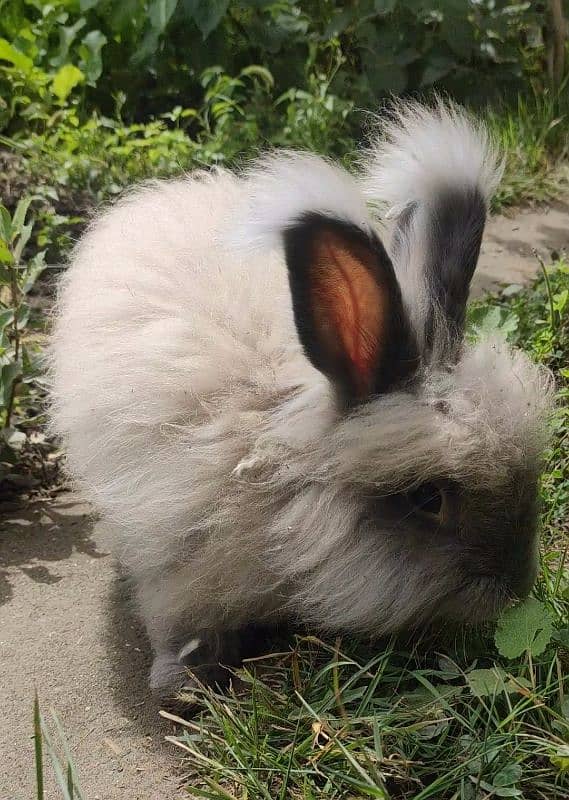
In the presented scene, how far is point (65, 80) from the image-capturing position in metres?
4.87

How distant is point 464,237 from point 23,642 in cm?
157

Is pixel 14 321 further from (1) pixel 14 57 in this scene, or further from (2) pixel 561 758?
(1) pixel 14 57

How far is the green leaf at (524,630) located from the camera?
6.38 feet

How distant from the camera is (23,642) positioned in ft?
8.14

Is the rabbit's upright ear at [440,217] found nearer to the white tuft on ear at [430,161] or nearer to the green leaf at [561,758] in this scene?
the white tuft on ear at [430,161]

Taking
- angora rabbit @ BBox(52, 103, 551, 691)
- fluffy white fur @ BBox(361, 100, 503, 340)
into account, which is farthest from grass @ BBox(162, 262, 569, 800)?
fluffy white fur @ BBox(361, 100, 503, 340)

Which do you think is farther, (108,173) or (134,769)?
(108,173)

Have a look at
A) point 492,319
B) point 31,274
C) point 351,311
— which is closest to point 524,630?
point 351,311

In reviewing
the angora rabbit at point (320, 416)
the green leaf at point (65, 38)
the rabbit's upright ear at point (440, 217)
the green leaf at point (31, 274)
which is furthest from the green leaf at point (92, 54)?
the rabbit's upright ear at point (440, 217)

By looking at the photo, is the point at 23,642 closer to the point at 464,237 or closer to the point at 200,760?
the point at 200,760

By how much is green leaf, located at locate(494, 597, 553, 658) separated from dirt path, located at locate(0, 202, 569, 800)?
79 cm

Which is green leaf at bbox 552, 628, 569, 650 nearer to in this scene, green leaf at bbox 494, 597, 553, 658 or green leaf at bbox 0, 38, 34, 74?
green leaf at bbox 494, 597, 553, 658

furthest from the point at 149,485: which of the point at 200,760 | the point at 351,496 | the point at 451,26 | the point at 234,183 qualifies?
the point at 451,26

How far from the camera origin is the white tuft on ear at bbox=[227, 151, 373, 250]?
5.89 ft
